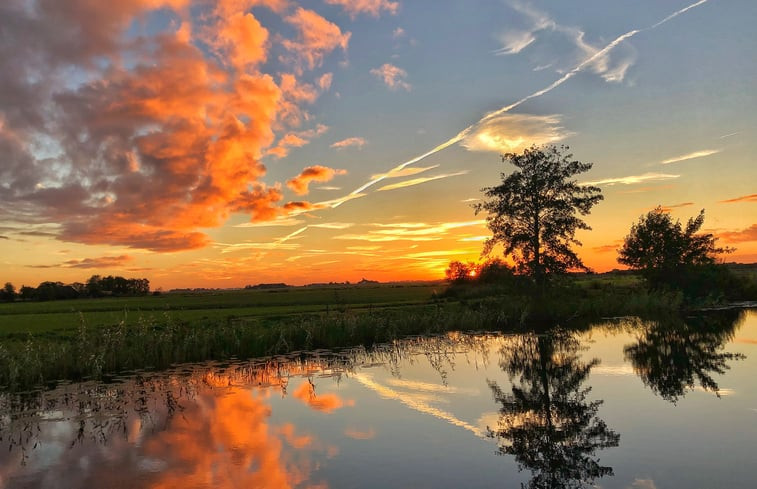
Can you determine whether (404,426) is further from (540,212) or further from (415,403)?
(540,212)

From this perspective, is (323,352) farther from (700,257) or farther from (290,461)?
(700,257)

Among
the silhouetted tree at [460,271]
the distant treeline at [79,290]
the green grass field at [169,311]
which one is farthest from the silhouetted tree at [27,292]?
the silhouetted tree at [460,271]

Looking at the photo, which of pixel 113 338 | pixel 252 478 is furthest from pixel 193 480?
pixel 113 338

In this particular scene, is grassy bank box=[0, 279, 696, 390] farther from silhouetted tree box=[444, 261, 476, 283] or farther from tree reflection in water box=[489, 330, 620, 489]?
silhouetted tree box=[444, 261, 476, 283]

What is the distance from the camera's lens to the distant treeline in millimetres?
153875

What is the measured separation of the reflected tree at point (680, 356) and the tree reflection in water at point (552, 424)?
2.37m

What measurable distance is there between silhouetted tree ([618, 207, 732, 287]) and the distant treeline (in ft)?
558

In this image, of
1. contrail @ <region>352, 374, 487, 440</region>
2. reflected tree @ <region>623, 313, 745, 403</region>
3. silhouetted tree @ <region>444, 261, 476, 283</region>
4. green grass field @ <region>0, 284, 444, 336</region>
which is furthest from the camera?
silhouetted tree @ <region>444, 261, 476, 283</region>

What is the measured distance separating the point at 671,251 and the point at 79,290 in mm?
179817

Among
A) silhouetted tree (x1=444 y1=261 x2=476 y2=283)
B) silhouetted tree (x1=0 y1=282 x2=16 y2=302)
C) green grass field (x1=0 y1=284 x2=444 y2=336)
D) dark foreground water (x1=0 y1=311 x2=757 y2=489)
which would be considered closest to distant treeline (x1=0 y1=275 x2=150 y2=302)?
silhouetted tree (x1=0 y1=282 x2=16 y2=302)

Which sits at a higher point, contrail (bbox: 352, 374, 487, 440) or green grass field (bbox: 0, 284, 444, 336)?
green grass field (bbox: 0, 284, 444, 336)

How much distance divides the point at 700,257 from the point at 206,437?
212 feet

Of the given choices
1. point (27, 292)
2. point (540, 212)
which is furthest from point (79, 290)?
point (540, 212)

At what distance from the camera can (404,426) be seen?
41.1 feet
